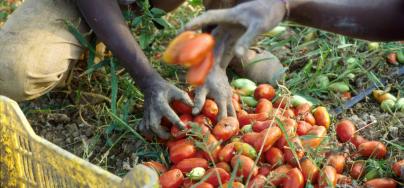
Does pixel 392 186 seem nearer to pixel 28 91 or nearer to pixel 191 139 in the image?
pixel 191 139

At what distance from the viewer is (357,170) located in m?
2.61

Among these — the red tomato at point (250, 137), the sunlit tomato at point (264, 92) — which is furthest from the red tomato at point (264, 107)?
the red tomato at point (250, 137)

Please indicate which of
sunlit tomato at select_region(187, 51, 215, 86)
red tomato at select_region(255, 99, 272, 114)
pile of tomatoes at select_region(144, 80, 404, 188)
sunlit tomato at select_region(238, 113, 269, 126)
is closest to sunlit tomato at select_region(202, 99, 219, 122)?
pile of tomatoes at select_region(144, 80, 404, 188)

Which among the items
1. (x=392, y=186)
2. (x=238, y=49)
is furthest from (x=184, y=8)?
(x=238, y=49)

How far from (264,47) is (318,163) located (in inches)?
53.9

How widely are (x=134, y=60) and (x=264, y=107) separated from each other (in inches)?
24.2

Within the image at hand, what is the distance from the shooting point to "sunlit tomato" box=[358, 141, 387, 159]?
2703 mm

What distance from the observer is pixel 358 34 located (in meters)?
2.48

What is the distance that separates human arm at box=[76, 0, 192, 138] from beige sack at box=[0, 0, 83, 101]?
18 centimetres

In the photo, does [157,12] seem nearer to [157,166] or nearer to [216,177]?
[157,166]

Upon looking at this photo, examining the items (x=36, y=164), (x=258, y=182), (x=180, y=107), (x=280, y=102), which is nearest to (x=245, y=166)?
(x=258, y=182)

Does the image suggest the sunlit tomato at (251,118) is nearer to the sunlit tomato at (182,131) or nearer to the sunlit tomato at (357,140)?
the sunlit tomato at (182,131)

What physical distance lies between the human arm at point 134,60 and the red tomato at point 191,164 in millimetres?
171

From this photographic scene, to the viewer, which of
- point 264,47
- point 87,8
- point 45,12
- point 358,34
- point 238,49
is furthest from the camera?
point 264,47
